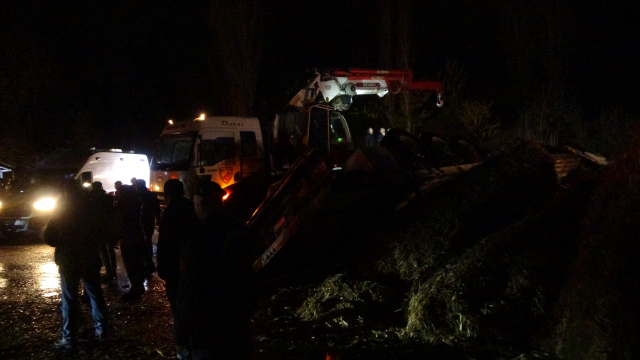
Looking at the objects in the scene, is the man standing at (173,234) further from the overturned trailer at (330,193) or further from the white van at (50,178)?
the white van at (50,178)

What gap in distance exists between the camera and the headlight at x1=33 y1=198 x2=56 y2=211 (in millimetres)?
13101

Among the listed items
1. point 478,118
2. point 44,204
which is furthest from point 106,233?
point 478,118

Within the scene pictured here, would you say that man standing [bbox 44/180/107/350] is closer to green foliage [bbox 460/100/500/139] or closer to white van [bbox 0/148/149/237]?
white van [bbox 0/148/149/237]

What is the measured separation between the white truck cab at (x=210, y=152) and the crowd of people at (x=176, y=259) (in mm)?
3233

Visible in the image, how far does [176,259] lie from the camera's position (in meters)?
4.52

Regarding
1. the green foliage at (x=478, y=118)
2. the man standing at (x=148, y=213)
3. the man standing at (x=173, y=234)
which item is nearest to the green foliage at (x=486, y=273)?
the man standing at (x=173, y=234)

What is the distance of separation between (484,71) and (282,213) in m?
19.8

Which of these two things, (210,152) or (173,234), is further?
(210,152)

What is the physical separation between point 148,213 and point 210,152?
11.1ft

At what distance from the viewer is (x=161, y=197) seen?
12.8 m

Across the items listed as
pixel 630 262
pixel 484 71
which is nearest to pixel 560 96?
pixel 484 71

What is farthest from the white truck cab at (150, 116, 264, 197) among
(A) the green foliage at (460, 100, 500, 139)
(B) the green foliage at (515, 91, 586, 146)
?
(A) the green foliage at (460, 100, 500, 139)

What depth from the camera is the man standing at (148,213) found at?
8491 millimetres

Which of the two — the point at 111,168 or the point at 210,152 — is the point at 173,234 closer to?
the point at 210,152
